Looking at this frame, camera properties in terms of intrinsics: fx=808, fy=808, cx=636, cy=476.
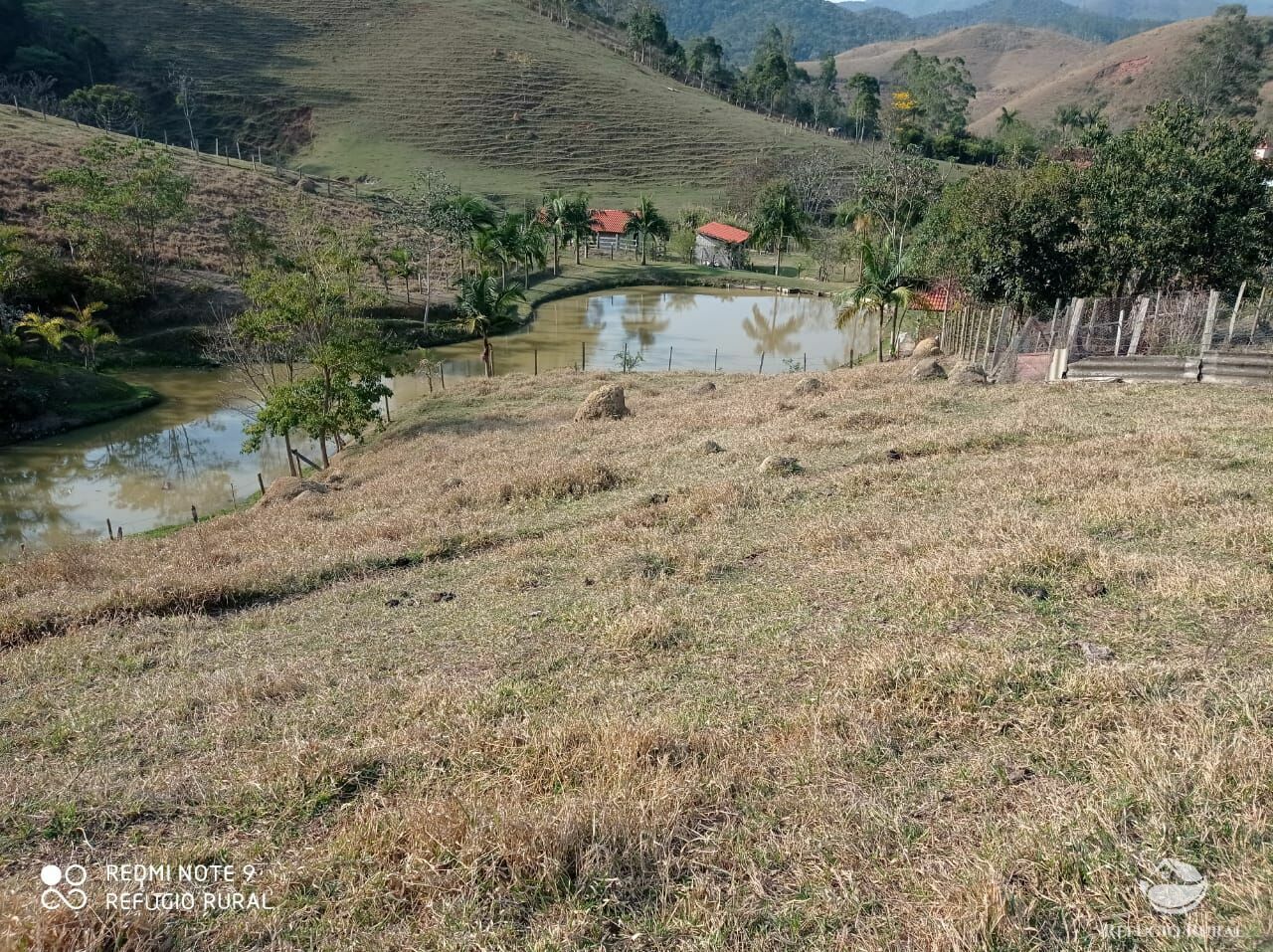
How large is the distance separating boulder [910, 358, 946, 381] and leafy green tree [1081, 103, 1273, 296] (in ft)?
22.4

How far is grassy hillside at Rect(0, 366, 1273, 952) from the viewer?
371 cm

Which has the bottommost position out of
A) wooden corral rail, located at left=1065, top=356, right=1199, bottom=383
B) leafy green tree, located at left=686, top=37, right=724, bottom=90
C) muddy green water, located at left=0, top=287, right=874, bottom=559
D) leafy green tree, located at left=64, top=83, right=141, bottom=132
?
muddy green water, located at left=0, top=287, right=874, bottom=559

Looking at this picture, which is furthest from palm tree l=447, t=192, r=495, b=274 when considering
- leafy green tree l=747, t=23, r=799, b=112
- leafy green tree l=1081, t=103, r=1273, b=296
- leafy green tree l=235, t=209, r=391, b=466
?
leafy green tree l=747, t=23, r=799, b=112

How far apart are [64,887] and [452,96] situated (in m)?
109

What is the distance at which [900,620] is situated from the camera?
683 centimetres

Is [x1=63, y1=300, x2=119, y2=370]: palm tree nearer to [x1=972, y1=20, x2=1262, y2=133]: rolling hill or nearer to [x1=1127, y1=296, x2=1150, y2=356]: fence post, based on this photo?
[x1=1127, y1=296, x2=1150, y2=356]: fence post

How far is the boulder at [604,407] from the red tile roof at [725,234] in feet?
170

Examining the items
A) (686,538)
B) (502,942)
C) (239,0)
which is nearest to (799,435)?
(686,538)

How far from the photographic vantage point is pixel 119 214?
3956cm

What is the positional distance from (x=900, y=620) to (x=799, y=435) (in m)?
8.19

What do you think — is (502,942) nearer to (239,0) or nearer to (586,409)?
(586,409)

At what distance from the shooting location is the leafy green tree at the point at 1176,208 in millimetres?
22047

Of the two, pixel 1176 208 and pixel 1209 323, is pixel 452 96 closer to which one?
pixel 1176 208

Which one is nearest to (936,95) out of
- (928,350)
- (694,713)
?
(928,350)
